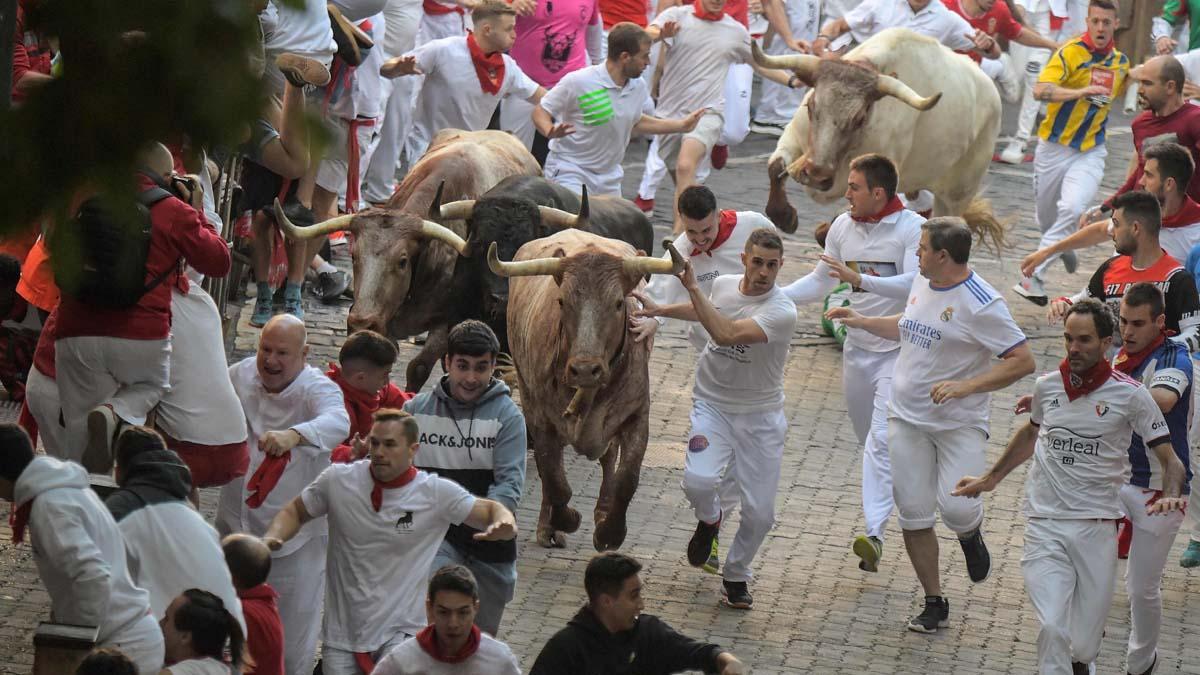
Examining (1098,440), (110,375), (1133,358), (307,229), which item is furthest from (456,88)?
(1098,440)

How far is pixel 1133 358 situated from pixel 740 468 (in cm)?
204

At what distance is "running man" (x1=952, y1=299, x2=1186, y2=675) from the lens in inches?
353

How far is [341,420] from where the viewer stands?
8.59 metres

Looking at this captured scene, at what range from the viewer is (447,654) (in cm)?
717

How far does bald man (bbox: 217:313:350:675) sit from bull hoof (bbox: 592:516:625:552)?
2137mm

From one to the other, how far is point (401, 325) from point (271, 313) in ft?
5.64

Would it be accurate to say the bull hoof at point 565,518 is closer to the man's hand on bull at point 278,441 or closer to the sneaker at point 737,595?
the sneaker at point 737,595

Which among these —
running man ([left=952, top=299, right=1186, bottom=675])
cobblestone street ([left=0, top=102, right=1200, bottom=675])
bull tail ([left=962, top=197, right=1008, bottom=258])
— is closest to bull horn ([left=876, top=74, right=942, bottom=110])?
bull tail ([left=962, top=197, right=1008, bottom=258])

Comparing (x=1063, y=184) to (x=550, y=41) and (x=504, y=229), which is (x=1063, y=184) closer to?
A: (x=550, y=41)

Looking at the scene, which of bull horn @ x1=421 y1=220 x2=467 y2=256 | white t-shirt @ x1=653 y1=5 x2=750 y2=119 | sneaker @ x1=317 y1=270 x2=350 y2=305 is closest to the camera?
bull horn @ x1=421 y1=220 x2=467 y2=256

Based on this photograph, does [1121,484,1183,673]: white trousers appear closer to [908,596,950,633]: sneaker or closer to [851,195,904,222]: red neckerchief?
[908,596,950,633]: sneaker

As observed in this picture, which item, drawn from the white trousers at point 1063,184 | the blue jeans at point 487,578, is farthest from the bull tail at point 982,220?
the blue jeans at point 487,578

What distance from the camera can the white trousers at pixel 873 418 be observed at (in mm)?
10992

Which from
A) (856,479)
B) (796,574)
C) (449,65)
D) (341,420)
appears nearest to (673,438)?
(856,479)
